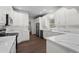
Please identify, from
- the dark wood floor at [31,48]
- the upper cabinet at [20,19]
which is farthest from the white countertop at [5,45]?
the upper cabinet at [20,19]

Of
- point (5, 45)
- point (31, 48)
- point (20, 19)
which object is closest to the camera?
point (5, 45)

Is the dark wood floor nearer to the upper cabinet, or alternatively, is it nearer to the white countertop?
the upper cabinet

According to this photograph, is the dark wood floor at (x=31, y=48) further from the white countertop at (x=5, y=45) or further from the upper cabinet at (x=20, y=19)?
the white countertop at (x=5, y=45)

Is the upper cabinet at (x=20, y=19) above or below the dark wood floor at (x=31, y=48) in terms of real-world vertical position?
above

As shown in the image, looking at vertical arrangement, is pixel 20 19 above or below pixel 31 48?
above

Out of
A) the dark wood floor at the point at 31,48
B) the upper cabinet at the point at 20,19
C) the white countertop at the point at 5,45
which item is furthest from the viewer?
the upper cabinet at the point at 20,19

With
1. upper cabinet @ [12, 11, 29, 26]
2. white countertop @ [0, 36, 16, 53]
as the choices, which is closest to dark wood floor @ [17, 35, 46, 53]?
upper cabinet @ [12, 11, 29, 26]

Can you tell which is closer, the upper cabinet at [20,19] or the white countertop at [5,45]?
the white countertop at [5,45]

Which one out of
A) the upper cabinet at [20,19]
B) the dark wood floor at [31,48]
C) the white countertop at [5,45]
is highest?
the upper cabinet at [20,19]

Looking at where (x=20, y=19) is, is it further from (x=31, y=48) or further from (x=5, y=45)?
(x=5, y=45)

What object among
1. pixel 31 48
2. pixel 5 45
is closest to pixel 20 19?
pixel 31 48
